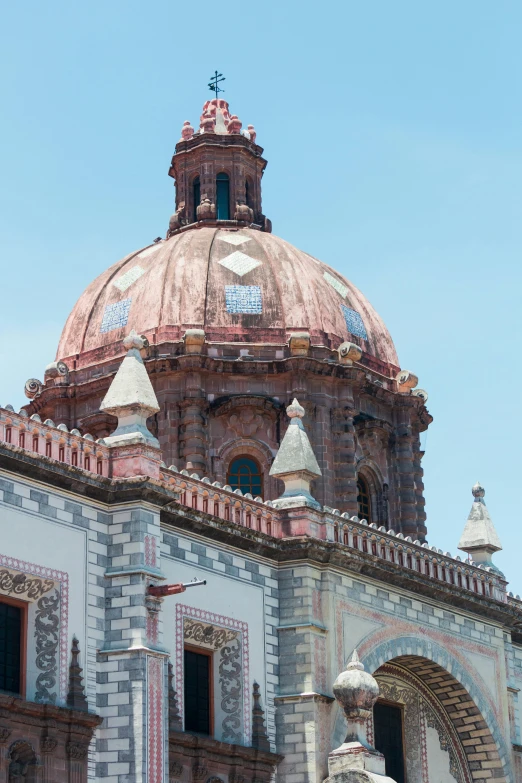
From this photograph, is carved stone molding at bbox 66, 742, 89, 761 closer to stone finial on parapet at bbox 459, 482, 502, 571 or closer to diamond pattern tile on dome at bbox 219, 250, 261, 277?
stone finial on parapet at bbox 459, 482, 502, 571

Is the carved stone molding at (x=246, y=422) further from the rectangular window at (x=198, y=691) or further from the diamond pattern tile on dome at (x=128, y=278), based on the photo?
the rectangular window at (x=198, y=691)

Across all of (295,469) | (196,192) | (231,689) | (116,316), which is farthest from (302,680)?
Result: (196,192)

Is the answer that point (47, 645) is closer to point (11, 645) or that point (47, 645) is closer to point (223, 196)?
point (11, 645)

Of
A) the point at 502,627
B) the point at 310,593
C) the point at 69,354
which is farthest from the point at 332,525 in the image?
the point at 69,354

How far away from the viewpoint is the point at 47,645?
26562 mm

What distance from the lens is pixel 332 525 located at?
1288 inches

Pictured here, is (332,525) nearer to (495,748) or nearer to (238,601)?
(238,601)

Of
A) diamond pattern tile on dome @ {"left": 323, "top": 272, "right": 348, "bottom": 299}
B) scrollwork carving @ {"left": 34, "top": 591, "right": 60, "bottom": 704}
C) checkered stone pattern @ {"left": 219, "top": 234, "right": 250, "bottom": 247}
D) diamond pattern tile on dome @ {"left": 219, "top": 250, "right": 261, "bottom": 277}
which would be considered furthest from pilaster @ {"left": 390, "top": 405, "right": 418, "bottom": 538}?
scrollwork carving @ {"left": 34, "top": 591, "right": 60, "bottom": 704}

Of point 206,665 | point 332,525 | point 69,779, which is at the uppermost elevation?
point 332,525

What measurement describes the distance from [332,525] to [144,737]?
7.75 metres

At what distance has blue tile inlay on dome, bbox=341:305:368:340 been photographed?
43.0m

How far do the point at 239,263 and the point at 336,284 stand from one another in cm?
302

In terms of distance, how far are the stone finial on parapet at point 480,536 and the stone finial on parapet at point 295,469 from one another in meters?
6.63

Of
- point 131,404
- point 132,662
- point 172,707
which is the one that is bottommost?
point 172,707
